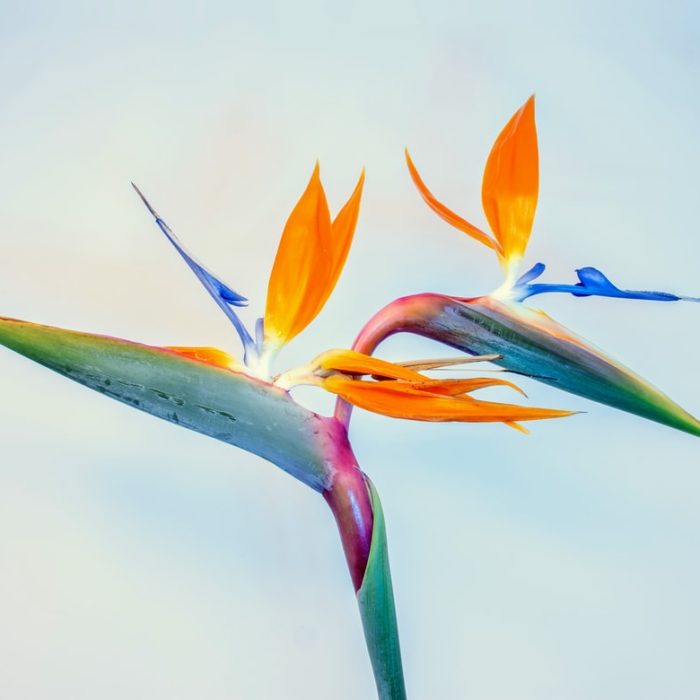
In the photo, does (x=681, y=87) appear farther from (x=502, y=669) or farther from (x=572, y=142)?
(x=502, y=669)

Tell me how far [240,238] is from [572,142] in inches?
21.7

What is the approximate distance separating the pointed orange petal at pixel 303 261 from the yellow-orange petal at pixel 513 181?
10.0 inches

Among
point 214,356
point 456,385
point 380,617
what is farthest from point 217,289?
point 380,617

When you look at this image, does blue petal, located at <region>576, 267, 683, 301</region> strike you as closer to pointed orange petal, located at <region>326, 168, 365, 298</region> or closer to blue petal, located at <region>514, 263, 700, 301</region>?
blue petal, located at <region>514, 263, 700, 301</region>

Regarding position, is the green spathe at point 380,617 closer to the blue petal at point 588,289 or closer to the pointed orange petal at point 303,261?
the pointed orange petal at point 303,261

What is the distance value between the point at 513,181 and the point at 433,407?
0.37 m

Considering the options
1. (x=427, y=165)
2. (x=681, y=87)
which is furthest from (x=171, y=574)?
(x=681, y=87)

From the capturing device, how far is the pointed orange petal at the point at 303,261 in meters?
0.86

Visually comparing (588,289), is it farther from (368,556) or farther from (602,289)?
(368,556)

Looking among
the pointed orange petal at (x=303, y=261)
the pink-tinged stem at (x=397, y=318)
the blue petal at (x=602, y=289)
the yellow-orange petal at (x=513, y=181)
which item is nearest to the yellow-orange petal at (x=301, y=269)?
the pointed orange petal at (x=303, y=261)

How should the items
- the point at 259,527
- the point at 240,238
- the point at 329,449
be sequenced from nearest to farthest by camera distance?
the point at 329,449, the point at 259,527, the point at 240,238

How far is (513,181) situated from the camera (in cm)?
100

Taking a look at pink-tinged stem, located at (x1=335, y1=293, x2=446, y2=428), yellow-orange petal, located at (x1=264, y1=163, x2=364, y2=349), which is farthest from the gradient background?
yellow-orange petal, located at (x1=264, y1=163, x2=364, y2=349)

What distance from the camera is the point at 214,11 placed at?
1190 millimetres
